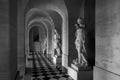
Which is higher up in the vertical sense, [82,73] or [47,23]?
[47,23]

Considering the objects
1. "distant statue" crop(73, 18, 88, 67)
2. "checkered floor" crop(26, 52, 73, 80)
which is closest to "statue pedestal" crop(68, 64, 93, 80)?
"distant statue" crop(73, 18, 88, 67)

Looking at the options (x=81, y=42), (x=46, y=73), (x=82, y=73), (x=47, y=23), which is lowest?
(x=46, y=73)

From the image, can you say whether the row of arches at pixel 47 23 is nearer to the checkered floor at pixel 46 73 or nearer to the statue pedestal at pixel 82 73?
the checkered floor at pixel 46 73

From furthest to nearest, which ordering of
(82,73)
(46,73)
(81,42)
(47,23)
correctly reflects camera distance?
1. (47,23)
2. (46,73)
3. (81,42)
4. (82,73)

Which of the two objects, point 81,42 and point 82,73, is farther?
point 81,42

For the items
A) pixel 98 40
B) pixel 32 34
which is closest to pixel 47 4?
pixel 98 40

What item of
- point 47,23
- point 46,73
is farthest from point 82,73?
point 47,23

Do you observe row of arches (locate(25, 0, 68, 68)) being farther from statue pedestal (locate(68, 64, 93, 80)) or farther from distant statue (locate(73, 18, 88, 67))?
statue pedestal (locate(68, 64, 93, 80))

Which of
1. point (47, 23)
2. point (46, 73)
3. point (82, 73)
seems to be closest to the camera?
point (82, 73)

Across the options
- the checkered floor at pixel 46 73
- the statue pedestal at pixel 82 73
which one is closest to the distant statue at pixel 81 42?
the statue pedestal at pixel 82 73

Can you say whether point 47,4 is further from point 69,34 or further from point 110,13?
point 110,13

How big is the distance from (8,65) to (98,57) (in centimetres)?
295

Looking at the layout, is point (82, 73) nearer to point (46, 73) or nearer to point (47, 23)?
point (46, 73)

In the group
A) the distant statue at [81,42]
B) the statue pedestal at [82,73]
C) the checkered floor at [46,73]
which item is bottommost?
the checkered floor at [46,73]
